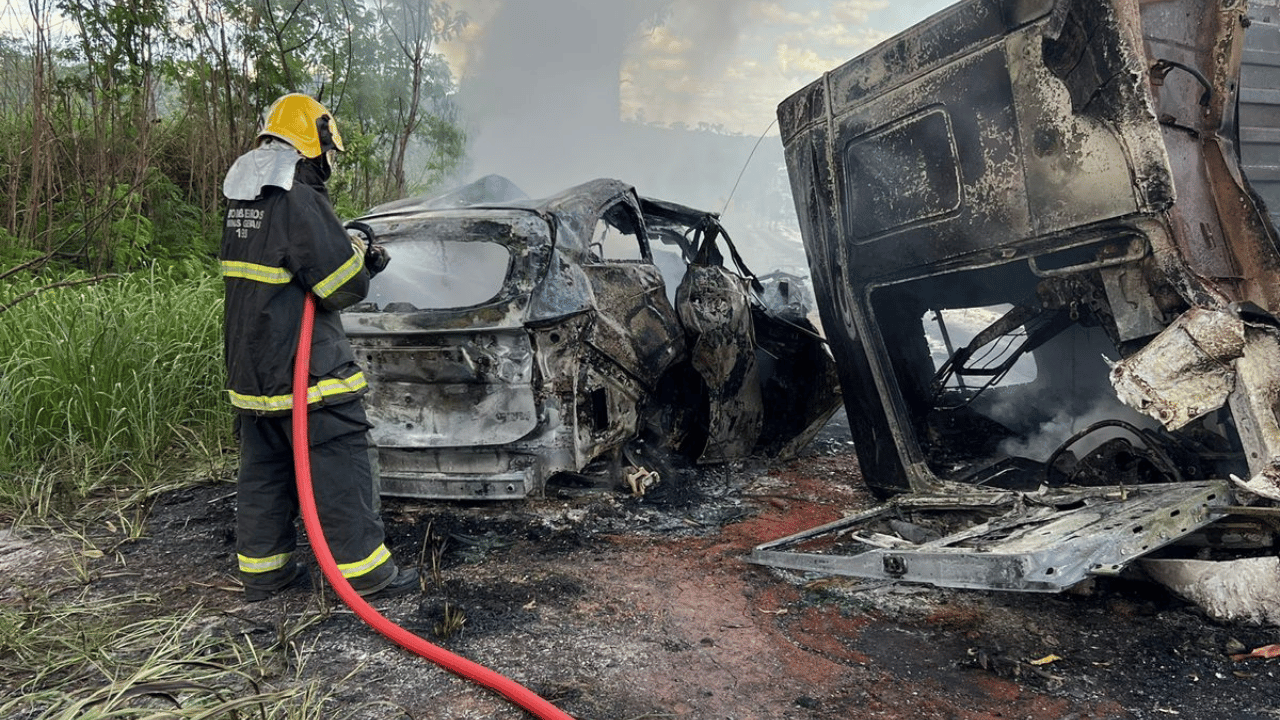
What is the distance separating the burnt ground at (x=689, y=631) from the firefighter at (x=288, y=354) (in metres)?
0.22

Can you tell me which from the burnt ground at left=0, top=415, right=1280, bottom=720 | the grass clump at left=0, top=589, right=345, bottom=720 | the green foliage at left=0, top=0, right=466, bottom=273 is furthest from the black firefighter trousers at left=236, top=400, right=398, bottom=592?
the green foliage at left=0, top=0, right=466, bottom=273

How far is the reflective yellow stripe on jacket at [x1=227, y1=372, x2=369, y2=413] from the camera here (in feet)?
9.57

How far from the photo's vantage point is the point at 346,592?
8.70 ft

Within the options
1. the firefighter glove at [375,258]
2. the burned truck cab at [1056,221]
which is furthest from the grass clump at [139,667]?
the burned truck cab at [1056,221]

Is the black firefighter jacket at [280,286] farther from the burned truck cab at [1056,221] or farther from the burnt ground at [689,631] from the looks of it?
the burned truck cab at [1056,221]

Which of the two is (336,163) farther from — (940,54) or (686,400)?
(940,54)

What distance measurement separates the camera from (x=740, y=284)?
4738mm

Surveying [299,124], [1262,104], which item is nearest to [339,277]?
[299,124]

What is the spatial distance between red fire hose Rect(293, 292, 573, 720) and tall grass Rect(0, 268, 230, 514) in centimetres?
201

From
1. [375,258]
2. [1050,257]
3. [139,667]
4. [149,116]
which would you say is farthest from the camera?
[149,116]

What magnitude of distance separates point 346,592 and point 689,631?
3.86ft

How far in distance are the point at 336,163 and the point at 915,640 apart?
7.22 metres

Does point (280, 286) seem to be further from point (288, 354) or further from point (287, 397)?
point (287, 397)

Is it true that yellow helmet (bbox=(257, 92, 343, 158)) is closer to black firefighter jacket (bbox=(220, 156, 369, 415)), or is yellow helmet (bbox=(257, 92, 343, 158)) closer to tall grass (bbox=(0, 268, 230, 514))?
black firefighter jacket (bbox=(220, 156, 369, 415))
